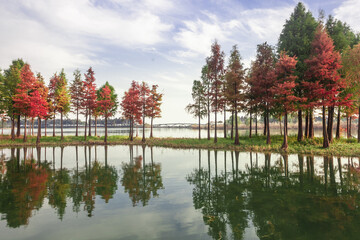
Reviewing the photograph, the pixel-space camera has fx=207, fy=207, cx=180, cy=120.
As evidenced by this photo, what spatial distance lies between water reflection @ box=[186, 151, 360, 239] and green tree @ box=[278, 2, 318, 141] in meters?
17.0

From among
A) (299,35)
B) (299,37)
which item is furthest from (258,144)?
(299,35)

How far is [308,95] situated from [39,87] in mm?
45377

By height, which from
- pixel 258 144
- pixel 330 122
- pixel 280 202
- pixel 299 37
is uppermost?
pixel 299 37

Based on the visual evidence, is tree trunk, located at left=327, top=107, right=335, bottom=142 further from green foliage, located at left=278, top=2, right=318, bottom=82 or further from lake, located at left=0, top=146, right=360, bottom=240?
lake, located at left=0, top=146, right=360, bottom=240

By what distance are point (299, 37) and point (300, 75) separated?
5836 millimetres

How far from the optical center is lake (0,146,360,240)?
7.14 meters

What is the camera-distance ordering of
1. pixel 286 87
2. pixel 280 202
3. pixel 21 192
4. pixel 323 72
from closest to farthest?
pixel 280 202 → pixel 21 192 → pixel 323 72 → pixel 286 87

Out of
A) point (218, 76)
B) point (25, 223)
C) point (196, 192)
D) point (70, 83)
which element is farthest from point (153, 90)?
point (25, 223)

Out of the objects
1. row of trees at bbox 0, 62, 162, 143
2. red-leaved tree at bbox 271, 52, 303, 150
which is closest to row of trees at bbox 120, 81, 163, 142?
row of trees at bbox 0, 62, 162, 143

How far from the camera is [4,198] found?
10547 mm

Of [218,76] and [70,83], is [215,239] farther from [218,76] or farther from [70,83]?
[70,83]

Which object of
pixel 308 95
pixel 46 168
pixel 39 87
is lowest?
pixel 46 168

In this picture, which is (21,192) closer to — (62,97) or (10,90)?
(62,97)

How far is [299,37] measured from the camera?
30578 mm
